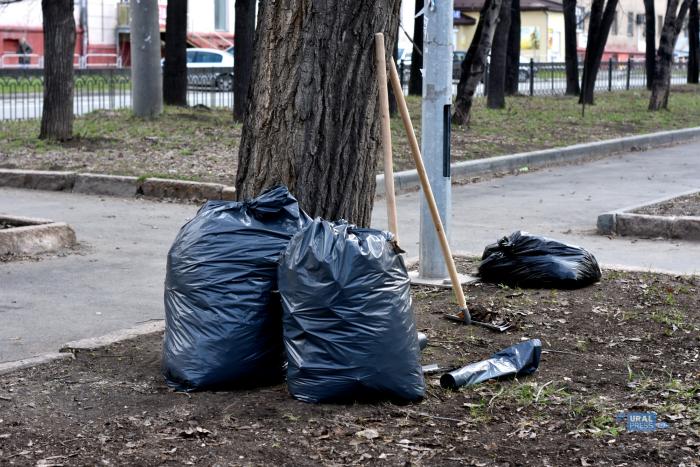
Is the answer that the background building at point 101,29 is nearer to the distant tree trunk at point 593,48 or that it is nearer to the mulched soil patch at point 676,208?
the distant tree trunk at point 593,48

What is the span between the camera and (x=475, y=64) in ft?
57.7

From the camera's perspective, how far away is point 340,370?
13.5 feet

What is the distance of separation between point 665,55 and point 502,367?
1877cm

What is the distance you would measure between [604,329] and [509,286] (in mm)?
954

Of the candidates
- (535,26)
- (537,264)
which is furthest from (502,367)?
(535,26)

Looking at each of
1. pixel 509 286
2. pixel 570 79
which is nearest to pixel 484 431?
pixel 509 286

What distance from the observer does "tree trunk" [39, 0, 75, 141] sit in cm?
1349

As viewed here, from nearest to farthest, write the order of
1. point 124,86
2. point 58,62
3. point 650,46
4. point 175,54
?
point 58,62 → point 175,54 → point 124,86 → point 650,46

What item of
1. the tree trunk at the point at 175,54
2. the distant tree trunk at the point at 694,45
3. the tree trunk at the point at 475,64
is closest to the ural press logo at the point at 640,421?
the tree trunk at the point at 475,64

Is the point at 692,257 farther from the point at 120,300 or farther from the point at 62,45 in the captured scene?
the point at 62,45

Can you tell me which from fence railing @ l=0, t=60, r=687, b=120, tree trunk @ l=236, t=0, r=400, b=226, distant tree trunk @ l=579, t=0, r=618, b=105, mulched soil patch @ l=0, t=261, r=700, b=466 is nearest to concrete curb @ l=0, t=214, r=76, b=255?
mulched soil patch @ l=0, t=261, r=700, b=466

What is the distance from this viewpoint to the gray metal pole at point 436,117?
6504 millimetres

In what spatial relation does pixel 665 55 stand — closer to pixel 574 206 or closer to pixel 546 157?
pixel 546 157

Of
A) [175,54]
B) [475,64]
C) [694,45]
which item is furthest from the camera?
[694,45]
